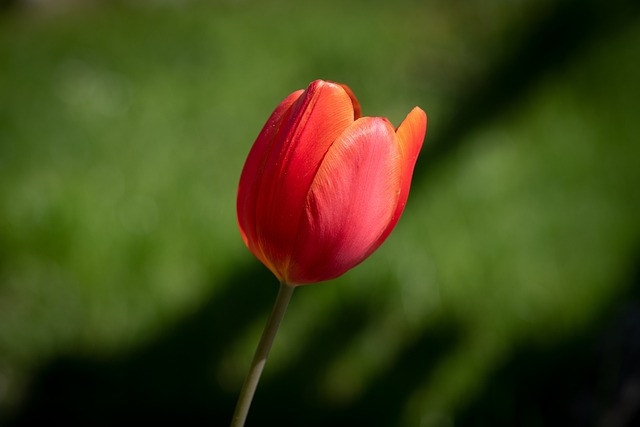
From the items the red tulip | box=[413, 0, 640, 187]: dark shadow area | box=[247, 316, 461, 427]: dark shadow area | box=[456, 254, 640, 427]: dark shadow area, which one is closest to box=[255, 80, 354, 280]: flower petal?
the red tulip

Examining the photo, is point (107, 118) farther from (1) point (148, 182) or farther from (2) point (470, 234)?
(2) point (470, 234)

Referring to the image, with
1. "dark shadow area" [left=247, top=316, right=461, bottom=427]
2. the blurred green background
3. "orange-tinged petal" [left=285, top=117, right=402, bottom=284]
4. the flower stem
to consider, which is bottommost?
the flower stem

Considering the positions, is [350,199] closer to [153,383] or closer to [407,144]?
[407,144]

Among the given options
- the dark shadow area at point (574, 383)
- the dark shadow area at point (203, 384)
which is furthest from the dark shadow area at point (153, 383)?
the dark shadow area at point (574, 383)

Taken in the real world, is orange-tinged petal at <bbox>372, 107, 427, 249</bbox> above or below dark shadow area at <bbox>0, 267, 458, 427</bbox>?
below

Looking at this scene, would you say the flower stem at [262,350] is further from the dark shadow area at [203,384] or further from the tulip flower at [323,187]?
the dark shadow area at [203,384]

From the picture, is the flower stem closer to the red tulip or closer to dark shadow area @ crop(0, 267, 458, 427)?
the red tulip
